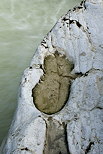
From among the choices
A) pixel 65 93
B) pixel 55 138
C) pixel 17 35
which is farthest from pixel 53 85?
pixel 17 35

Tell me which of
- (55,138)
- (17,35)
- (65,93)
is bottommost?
(55,138)

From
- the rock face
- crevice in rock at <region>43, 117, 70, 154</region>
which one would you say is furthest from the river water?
crevice in rock at <region>43, 117, 70, 154</region>

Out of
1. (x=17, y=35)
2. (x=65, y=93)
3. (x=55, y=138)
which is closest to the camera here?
(x=55, y=138)

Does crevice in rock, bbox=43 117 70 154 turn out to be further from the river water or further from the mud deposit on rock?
the river water

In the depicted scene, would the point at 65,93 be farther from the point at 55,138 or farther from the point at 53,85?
the point at 55,138

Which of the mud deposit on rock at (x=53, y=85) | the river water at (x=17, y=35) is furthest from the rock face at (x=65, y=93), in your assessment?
the river water at (x=17, y=35)

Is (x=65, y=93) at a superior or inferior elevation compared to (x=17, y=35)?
inferior
